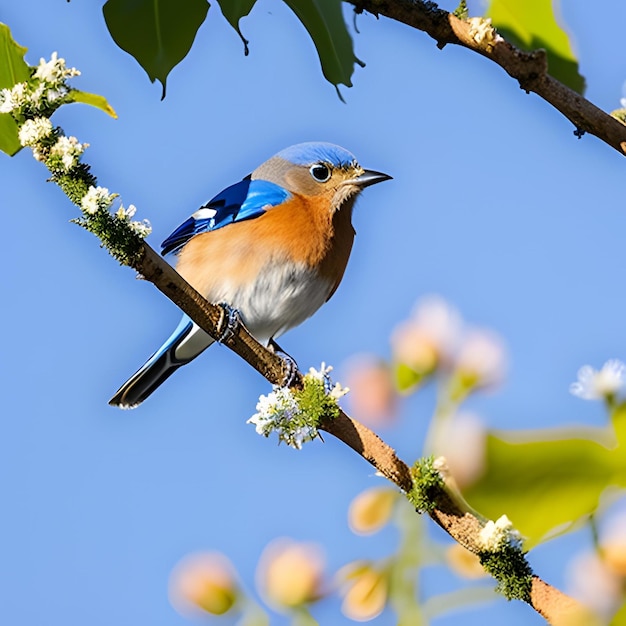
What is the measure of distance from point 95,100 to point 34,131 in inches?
7.5

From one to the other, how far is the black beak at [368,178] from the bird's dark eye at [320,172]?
169mm

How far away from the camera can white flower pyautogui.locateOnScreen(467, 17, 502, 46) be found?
156cm

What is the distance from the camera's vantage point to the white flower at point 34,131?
4.61ft

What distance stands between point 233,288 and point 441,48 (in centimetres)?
252

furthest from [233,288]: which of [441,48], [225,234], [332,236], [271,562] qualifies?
[271,562]

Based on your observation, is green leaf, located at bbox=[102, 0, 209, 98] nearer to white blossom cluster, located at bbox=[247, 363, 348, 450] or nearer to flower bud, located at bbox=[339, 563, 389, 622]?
white blossom cluster, located at bbox=[247, 363, 348, 450]

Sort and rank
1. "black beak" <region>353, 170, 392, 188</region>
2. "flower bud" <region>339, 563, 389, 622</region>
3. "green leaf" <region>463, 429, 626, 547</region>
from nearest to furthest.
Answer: "green leaf" <region>463, 429, 626, 547</region>
"flower bud" <region>339, 563, 389, 622</region>
"black beak" <region>353, 170, 392, 188</region>

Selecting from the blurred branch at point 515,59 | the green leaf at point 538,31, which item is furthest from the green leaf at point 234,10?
the green leaf at point 538,31

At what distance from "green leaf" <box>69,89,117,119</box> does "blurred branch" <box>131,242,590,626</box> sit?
0.27 metres

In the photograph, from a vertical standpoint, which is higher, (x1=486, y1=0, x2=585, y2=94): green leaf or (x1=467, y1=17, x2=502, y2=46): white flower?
(x1=486, y1=0, x2=585, y2=94): green leaf

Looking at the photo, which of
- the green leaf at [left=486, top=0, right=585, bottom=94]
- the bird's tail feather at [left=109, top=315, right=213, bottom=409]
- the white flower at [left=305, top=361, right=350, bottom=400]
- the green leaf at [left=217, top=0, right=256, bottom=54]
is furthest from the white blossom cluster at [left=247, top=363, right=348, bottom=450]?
the bird's tail feather at [left=109, top=315, right=213, bottom=409]

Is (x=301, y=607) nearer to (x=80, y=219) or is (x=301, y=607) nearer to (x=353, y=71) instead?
(x=80, y=219)

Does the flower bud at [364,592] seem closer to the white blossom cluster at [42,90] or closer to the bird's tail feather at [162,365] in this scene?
the white blossom cluster at [42,90]

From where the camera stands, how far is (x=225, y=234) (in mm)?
4258
